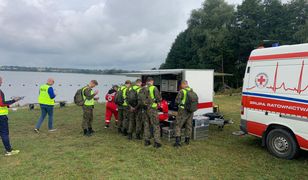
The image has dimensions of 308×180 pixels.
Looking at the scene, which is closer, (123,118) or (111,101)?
(123,118)

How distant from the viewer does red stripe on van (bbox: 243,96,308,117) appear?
5219 mm

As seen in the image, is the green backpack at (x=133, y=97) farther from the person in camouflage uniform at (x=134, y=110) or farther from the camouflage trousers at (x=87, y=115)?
the camouflage trousers at (x=87, y=115)

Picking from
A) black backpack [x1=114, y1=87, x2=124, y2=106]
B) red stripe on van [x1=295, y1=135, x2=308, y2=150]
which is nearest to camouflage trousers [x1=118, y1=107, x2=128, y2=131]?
black backpack [x1=114, y1=87, x2=124, y2=106]

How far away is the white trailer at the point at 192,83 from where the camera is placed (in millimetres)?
8766

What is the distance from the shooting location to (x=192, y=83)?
8820mm

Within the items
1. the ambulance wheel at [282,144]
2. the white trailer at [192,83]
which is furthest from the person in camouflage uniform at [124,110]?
the ambulance wheel at [282,144]

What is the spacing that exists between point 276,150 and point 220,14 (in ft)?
111

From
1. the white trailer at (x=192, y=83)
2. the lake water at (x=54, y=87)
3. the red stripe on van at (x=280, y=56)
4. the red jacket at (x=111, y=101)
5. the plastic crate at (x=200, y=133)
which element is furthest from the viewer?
the lake water at (x=54, y=87)

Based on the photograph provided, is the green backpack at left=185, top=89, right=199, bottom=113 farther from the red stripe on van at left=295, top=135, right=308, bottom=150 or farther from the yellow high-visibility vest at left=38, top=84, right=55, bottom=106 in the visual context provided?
the yellow high-visibility vest at left=38, top=84, right=55, bottom=106

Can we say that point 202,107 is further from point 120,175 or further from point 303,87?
point 120,175

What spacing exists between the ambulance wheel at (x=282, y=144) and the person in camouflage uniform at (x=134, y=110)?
373 centimetres

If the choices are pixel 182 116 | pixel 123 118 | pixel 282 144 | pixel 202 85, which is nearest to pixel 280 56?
pixel 282 144

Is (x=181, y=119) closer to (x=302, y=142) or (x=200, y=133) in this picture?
(x=200, y=133)

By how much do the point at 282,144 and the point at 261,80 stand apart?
1637 millimetres
